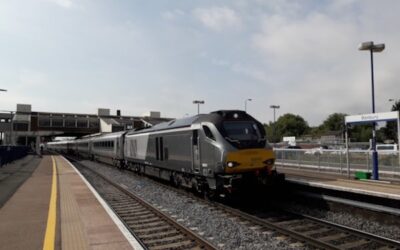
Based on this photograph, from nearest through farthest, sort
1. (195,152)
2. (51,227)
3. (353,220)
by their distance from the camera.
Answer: (51,227) < (353,220) < (195,152)

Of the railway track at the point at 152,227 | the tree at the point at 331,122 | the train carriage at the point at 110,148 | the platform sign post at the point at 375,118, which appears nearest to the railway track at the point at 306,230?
the railway track at the point at 152,227

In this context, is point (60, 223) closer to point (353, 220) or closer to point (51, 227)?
point (51, 227)

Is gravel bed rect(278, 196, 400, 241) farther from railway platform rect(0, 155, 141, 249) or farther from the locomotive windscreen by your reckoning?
railway platform rect(0, 155, 141, 249)

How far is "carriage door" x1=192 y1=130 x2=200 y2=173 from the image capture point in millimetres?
13781

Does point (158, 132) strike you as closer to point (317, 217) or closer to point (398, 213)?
point (317, 217)

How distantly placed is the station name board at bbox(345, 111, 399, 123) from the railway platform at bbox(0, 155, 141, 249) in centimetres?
1153

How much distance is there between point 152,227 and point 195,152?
4.03 meters

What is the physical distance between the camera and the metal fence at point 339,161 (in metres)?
19.6

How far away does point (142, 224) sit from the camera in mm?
10875

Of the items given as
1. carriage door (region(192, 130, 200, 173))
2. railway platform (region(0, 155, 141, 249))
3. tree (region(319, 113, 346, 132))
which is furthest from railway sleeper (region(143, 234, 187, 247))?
tree (region(319, 113, 346, 132))

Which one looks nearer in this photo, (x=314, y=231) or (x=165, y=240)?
(x=165, y=240)

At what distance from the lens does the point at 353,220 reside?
35.7 ft

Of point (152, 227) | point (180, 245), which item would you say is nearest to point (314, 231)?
point (180, 245)

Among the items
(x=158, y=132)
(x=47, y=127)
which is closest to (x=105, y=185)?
(x=158, y=132)
